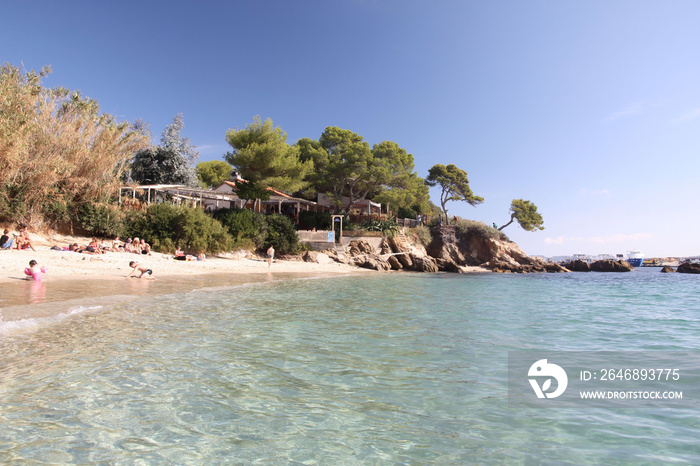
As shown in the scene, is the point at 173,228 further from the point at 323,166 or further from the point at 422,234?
the point at 422,234

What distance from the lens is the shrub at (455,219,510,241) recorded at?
4350cm

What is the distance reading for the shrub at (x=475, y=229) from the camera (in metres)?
43.5

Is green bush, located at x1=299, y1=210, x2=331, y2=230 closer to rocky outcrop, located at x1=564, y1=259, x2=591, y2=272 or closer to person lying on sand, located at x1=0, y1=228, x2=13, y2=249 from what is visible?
person lying on sand, located at x1=0, y1=228, x2=13, y2=249

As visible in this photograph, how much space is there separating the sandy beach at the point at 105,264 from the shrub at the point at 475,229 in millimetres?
23585

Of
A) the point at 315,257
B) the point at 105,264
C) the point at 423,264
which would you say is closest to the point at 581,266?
the point at 423,264

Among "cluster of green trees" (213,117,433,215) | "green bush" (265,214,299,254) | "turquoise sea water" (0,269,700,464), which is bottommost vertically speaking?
"turquoise sea water" (0,269,700,464)

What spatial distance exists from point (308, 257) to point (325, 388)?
2425 cm

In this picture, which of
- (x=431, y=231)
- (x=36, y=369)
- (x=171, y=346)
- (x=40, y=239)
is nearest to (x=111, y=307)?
(x=171, y=346)

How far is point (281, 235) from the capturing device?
27.7 meters

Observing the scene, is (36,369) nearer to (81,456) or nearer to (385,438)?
(81,456)

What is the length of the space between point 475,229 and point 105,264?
3676 centimetres

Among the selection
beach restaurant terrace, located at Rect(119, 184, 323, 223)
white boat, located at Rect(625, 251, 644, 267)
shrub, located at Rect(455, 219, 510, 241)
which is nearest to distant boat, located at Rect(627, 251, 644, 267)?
white boat, located at Rect(625, 251, 644, 267)

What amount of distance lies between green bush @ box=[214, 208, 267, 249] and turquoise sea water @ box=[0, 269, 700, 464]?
670 inches

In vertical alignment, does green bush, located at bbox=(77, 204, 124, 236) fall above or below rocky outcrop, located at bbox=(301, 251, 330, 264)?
above
